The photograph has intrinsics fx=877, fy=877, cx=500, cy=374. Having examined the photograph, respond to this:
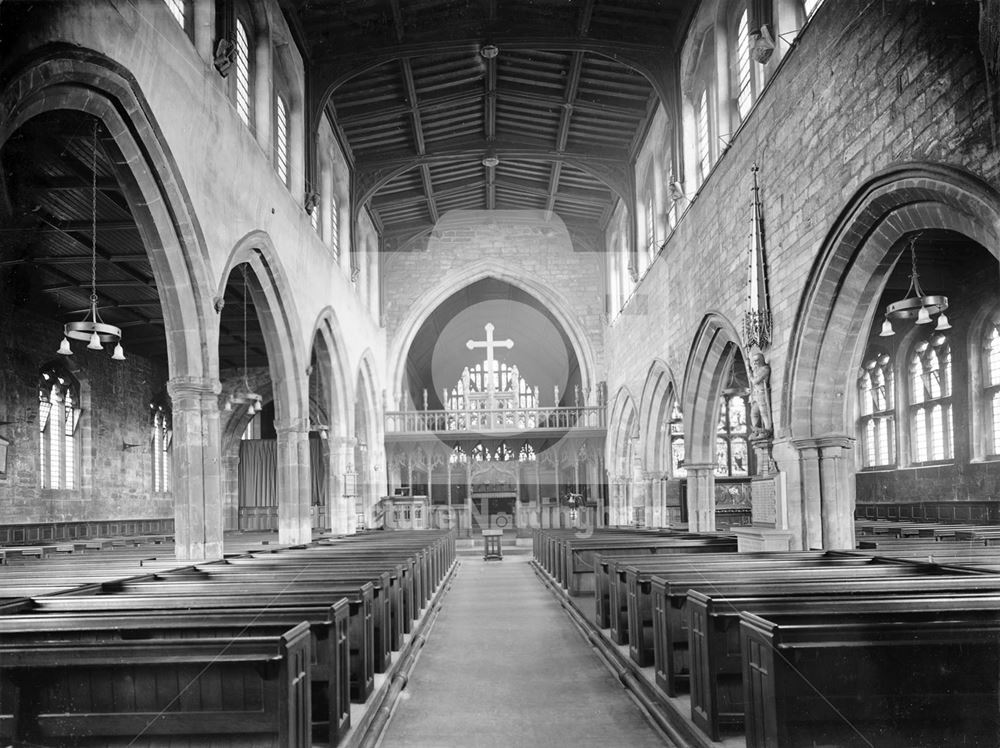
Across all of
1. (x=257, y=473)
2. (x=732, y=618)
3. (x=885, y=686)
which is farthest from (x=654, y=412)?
(x=885, y=686)

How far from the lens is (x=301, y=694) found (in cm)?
372

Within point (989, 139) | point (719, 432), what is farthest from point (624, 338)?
point (989, 139)

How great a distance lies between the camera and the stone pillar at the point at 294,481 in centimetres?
1459

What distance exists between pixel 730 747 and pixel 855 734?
713mm

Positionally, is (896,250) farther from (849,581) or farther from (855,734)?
(855,734)

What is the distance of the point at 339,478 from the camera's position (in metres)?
18.7

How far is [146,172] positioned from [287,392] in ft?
19.6

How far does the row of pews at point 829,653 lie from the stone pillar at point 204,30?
8.28 metres

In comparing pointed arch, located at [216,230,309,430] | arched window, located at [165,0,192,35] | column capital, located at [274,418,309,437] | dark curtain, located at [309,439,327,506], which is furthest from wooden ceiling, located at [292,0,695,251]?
dark curtain, located at [309,439,327,506]

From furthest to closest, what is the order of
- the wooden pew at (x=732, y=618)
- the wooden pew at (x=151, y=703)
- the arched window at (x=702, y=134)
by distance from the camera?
the arched window at (x=702, y=134), the wooden pew at (x=732, y=618), the wooden pew at (x=151, y=703)

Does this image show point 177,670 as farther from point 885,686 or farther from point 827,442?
point 827,442

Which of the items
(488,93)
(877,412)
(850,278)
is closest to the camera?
(850,278)

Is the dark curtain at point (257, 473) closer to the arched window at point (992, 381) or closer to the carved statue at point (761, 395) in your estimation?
the carved statue at point (761, 395)

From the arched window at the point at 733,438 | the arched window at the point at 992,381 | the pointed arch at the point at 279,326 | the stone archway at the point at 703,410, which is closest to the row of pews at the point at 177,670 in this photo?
the pointed arch at the point at 279,326
